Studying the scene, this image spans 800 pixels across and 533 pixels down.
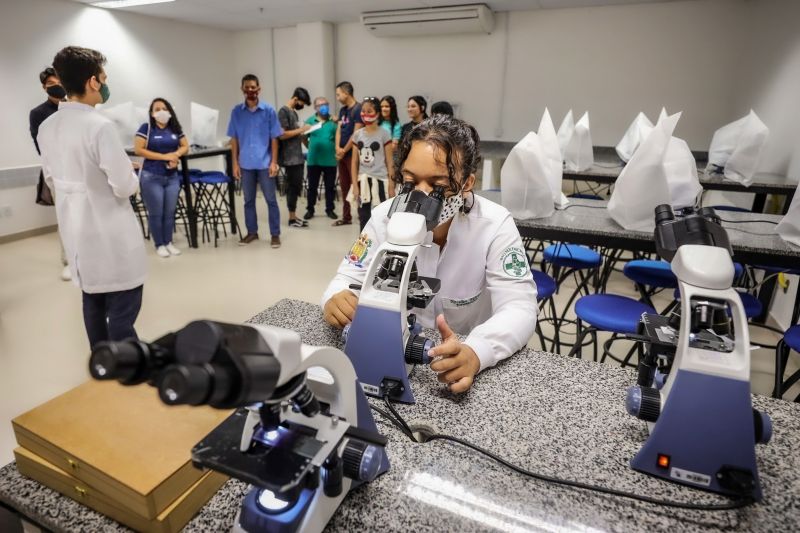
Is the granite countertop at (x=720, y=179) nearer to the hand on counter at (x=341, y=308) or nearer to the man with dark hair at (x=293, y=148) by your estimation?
the man with dark hair at (x=293, y=148)

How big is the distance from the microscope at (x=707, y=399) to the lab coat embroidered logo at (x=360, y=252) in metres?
0.71

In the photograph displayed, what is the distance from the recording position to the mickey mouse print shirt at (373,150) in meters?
4.03

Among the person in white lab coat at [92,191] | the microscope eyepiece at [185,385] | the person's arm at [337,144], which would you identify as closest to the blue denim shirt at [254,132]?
the person's arm at [337,144]

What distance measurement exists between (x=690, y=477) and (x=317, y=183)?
4876 mm

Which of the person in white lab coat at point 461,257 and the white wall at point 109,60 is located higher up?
the white wall at point 109,60

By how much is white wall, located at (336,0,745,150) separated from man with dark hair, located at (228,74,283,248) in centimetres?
305

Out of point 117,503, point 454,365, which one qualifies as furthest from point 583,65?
point 117,503

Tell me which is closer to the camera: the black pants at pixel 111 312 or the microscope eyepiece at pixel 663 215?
the microscope eyepiece at pixel 663 215

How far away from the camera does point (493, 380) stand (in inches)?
34.9

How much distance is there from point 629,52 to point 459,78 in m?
2.08

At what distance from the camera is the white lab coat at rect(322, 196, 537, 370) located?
113 centimetres

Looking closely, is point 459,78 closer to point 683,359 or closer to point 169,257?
point 169,257

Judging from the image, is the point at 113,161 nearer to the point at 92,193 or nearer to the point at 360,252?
the point at 92,193

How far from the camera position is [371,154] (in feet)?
13.2
